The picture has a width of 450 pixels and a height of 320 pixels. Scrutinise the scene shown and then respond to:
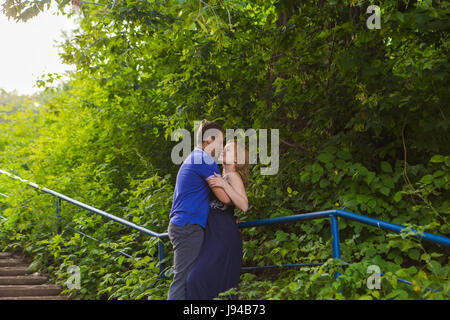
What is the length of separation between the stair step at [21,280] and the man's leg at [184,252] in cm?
307

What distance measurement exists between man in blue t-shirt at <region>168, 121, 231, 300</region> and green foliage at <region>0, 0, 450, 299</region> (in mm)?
538

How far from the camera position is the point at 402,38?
4176 millimetres

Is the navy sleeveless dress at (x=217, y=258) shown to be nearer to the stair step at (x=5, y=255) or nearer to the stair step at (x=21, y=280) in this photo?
the stair step at (x=21, y=280)

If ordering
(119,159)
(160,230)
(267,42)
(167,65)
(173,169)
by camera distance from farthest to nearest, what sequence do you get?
(119,159) → (173,169) → (167,65) → (160,230) → (267,42)

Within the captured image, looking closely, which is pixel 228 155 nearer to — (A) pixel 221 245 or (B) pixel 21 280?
(A) pixel 221 245

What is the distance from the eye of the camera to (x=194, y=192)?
3.56 meters

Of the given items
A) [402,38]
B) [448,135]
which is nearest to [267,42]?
[402,38]

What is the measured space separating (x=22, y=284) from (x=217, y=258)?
137 inches

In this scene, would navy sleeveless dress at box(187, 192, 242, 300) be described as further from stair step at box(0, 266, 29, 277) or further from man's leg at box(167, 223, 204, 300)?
stair step at box(0, 266, 29, 277)

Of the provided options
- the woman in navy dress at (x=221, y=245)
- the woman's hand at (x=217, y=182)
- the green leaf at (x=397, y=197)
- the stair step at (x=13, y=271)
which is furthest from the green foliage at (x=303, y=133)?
the woman's hand at (x=217, y=182)

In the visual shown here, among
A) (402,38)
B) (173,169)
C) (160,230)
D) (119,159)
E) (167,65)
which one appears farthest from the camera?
(119,159)
